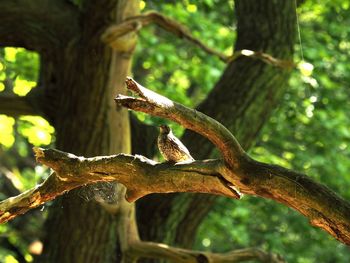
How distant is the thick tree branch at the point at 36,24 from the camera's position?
596 centimetres

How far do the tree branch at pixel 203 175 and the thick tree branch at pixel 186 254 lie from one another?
178cm

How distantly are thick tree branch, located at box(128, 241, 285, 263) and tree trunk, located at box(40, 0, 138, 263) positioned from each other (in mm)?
238

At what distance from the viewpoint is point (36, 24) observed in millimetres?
6027

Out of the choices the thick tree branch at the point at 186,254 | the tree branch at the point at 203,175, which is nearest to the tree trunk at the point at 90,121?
the thick tree branch at the point at 186,254

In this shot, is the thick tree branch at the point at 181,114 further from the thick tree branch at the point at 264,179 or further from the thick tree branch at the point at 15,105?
the thick tree branch at the point at 15,105

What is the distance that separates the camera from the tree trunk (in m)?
5.83

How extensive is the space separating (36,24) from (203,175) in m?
2.95

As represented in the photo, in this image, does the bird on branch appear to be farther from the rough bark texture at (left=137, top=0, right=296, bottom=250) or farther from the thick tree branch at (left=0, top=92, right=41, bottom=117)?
the thick tree branch at (left=0, top=92, right=41, bottom=117)

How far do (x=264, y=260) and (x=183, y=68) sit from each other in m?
4.39

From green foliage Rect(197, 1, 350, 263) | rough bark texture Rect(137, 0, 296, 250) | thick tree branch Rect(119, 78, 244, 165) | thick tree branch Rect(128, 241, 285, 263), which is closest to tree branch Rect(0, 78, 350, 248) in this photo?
thick tree branch Rect(119, 78, 244, 165)

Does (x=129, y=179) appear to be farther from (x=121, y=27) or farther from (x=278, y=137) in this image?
(x=278, y=137)

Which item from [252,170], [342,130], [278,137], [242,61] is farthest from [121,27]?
[278,137]

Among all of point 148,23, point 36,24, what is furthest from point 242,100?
point 36,24

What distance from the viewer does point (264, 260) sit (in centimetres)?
566
